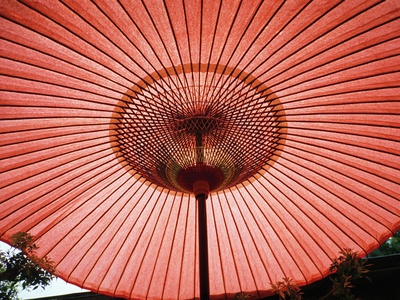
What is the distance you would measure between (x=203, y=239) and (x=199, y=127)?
698 mm

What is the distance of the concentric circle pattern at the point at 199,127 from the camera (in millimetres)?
2176

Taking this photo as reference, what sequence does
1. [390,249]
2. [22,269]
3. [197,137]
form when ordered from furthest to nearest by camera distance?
[390,249] < [197,137] < [22,269]

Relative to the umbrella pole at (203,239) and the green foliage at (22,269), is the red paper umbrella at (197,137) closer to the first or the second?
the umbrella pole at (203,239)

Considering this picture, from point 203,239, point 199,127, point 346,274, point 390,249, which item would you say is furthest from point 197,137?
point 390,249

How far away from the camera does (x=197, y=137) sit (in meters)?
2.32

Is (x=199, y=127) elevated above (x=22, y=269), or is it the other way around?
(x=199, y=127)

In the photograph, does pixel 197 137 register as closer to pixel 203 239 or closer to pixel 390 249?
pixel 203 239

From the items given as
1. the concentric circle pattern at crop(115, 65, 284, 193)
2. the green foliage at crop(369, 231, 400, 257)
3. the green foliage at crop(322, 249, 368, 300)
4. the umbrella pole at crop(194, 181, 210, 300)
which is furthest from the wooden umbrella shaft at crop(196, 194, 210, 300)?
the green foliage at crop(369, 231, 400, 257)

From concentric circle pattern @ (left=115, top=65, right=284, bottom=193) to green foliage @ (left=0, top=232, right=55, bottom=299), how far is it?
0.82 metres

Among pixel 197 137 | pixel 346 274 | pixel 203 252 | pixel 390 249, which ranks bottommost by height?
pixel 346 274

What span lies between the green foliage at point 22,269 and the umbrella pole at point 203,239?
2.90ft

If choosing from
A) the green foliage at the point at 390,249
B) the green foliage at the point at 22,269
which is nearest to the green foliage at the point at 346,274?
the green foliage at the point at 22,269

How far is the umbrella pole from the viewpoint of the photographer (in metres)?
2.10

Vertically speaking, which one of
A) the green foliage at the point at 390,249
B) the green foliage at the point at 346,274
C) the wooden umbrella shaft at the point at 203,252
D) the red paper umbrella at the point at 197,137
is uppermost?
the green foliage at the point at 390,249
